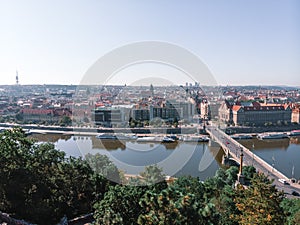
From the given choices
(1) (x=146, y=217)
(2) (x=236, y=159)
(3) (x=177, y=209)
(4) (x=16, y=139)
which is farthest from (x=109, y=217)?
(2) (x=236, y=159)

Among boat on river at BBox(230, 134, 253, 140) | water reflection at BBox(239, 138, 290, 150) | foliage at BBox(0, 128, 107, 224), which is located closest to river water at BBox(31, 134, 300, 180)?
water reflection at BBox(239, 138, 290, 150)

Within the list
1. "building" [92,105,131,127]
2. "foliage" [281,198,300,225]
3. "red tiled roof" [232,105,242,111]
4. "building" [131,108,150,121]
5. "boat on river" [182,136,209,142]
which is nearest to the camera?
"foliage" [281,198,300,225]

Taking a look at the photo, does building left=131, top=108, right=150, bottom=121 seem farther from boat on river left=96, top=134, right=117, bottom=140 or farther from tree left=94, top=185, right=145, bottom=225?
tree left=94, top=185, right=145, bottom=225

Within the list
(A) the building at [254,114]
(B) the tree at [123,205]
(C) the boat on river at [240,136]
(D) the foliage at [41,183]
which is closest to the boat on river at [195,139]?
(C) the boat on river at [240,136]

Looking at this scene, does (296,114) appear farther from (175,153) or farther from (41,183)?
(41,183)

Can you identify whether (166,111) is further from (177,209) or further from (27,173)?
(177,209)

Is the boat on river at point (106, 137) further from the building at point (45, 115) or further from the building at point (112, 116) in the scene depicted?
the building at point (45, 115)

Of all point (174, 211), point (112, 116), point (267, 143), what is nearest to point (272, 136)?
point (267, 143)

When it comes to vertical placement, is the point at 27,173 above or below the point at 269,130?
above
